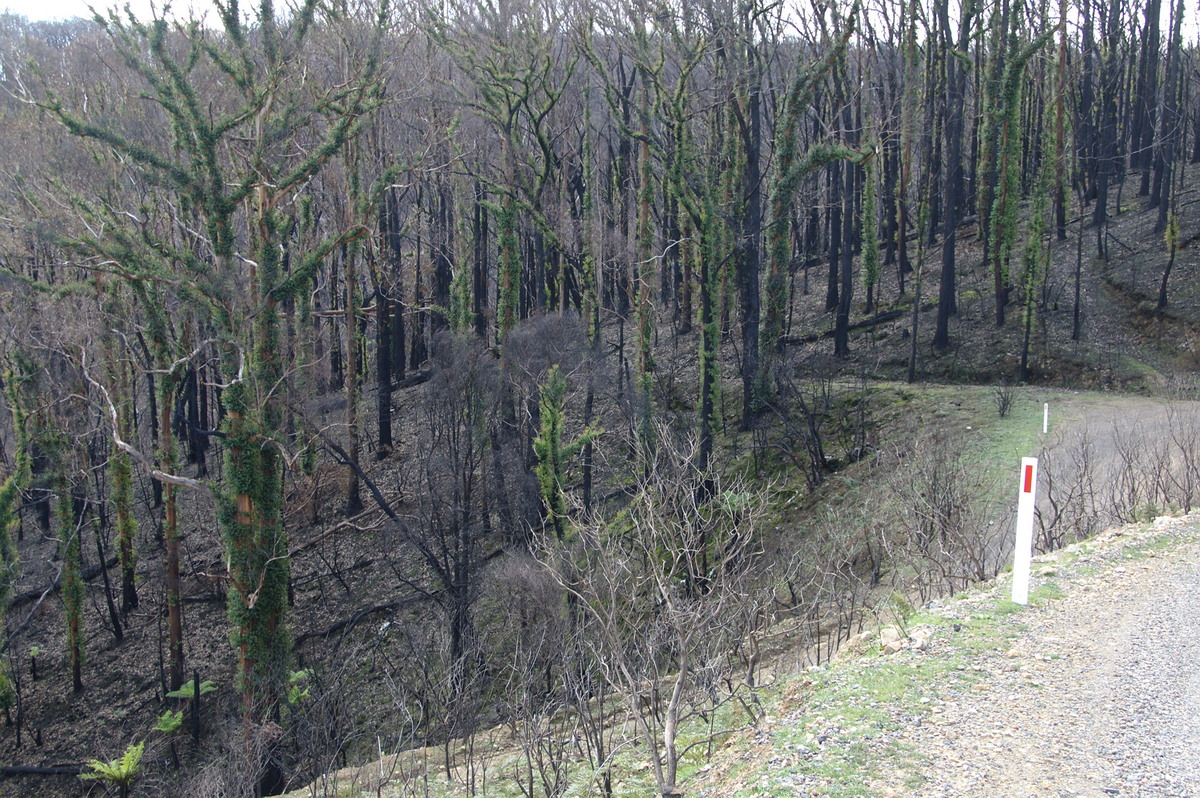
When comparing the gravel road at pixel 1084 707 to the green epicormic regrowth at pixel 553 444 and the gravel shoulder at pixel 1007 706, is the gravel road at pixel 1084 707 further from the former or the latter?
the green epicormic regrowth at pixel 553 444

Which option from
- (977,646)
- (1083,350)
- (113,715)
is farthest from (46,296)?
(1083,350)

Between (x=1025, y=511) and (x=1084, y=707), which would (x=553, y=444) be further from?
(x=1084, y=707)

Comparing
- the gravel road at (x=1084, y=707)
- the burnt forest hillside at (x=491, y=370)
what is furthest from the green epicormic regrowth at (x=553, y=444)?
the gravel road at (x=1084, y=707)

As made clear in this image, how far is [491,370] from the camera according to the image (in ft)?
77.9

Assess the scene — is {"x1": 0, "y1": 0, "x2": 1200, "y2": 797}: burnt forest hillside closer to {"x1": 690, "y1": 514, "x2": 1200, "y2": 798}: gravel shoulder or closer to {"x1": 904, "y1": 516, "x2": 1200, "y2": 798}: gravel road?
{"x1": 690, "y1": 514, "x2": 1200, "y2": 798}: gravel shoulder

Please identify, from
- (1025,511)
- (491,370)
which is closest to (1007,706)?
(1025,511)

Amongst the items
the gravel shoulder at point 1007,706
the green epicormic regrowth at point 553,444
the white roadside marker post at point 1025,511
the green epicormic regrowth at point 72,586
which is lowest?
the green epicormic regrowth at point 72,586

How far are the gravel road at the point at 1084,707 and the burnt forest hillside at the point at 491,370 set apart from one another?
238 centimetres

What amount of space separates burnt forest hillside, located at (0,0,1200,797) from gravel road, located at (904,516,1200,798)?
238 centimetres

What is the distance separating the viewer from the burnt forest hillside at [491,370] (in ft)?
42.7

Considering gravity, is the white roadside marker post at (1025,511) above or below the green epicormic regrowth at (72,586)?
above

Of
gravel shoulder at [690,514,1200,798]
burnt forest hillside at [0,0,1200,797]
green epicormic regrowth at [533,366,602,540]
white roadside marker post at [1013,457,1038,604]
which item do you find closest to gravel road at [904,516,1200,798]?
gravel shoulder at [690,514,1200,798]

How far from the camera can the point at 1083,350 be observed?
76.9ft

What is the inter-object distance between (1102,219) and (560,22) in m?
19.5
